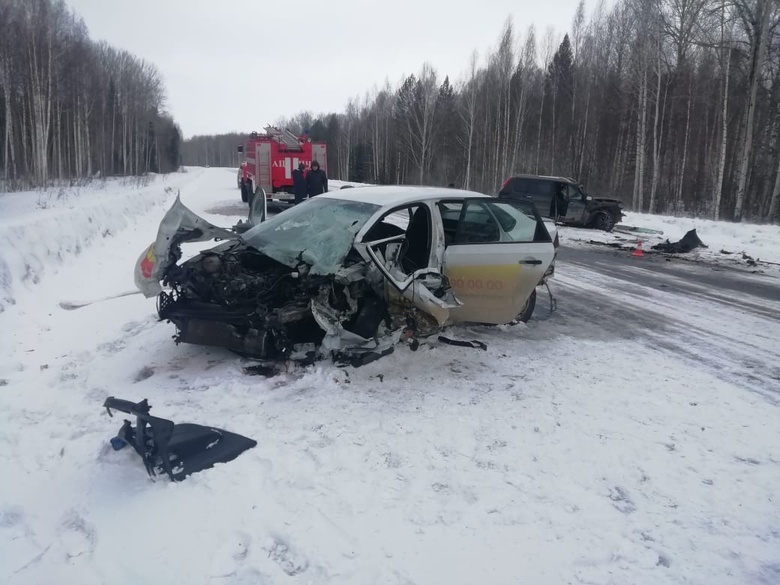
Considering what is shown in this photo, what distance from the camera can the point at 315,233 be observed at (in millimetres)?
5266

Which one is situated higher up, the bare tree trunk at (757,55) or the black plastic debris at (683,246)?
the bare tree trunk at (757,55)

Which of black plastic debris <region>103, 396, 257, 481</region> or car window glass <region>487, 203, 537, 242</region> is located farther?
car window glass <region>487, 203, 537, 242</region>

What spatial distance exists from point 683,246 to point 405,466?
14.2 meters

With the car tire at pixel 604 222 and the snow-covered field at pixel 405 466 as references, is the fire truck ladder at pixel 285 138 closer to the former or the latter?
the car tire at pixel 604 222

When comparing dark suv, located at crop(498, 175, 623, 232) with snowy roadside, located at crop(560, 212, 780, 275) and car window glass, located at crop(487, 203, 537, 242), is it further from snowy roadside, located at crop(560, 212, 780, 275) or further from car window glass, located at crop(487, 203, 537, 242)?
car window glass, located at crop(487, 203, 537, 242)

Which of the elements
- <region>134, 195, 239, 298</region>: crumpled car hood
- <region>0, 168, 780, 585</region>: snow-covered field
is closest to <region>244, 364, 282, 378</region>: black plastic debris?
<region>0, 168, 780, 585</region>: snow-covered field

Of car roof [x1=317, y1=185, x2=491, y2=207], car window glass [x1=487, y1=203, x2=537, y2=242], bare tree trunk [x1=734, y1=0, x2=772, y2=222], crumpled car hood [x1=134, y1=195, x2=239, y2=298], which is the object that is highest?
bare tree trunk [x1=734, y1=0, x2=772, y2=222]

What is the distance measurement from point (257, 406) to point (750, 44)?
Result: 2471 cm

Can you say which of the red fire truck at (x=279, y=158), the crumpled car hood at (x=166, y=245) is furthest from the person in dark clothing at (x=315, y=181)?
the crumpled car hood at (x=166, y=245)

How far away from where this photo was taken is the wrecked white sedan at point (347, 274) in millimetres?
4621

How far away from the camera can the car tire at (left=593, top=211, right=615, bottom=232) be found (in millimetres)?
18922

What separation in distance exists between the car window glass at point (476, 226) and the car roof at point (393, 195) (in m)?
0.18

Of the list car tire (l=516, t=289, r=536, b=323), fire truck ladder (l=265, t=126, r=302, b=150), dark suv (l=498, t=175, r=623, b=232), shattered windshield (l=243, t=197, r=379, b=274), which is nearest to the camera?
shattered windshield (l=243, t=197, r=379, b=274)

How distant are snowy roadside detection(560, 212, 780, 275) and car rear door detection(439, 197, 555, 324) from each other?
9.33 m
